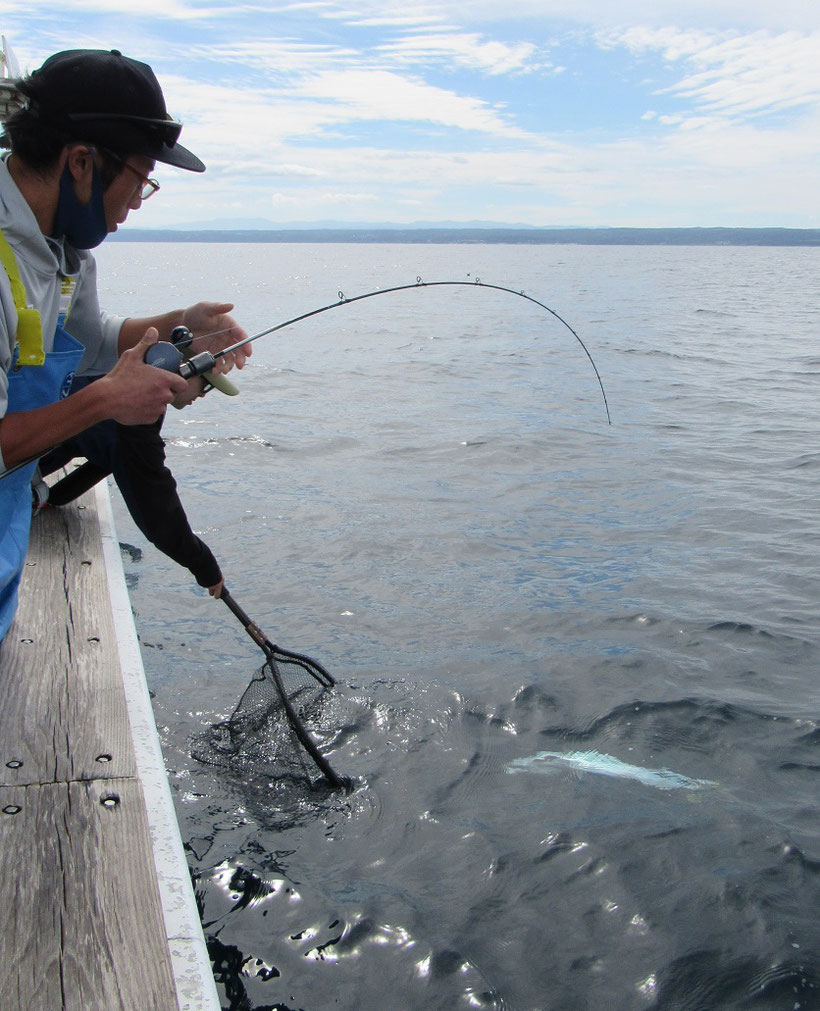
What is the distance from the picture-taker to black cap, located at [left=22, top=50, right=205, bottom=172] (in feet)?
6.75

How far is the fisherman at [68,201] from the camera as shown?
6.77 ft

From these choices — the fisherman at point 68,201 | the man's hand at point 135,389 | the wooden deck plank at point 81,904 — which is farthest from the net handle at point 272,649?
the man's hand at point 135,389

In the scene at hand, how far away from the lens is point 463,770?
166 inches

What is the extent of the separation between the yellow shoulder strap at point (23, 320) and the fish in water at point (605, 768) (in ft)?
9.63

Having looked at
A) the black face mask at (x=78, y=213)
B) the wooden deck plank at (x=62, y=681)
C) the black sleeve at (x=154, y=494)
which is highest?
the black face mask at (x=78, y=213)

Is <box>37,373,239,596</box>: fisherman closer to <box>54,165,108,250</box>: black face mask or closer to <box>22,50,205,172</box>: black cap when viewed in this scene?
<box>54,165,108,250</box>: black face mask

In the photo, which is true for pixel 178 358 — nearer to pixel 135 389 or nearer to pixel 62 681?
pixel 135 389

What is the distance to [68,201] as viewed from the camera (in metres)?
2.17

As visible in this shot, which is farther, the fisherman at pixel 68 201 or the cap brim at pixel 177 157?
the cap brim at pixel 177 157

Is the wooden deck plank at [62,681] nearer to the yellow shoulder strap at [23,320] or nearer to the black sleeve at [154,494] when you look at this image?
the black sleeve at [154,494]

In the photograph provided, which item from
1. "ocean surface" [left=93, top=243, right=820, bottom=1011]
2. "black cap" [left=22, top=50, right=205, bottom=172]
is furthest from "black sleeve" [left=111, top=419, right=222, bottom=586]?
"black cap" [left=22, top=50, right=205, bottom=172]

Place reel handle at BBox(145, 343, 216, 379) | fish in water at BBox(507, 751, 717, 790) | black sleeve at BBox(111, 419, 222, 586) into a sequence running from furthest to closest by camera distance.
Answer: fish in water at BBox(507, 751, 717, 790) < black sleeve at BBox(111, 419, 222, 586) < reel handle at BBox(145, 343, 216, 379)

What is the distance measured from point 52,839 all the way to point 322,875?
4.83 ft

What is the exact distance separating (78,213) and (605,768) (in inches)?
130
